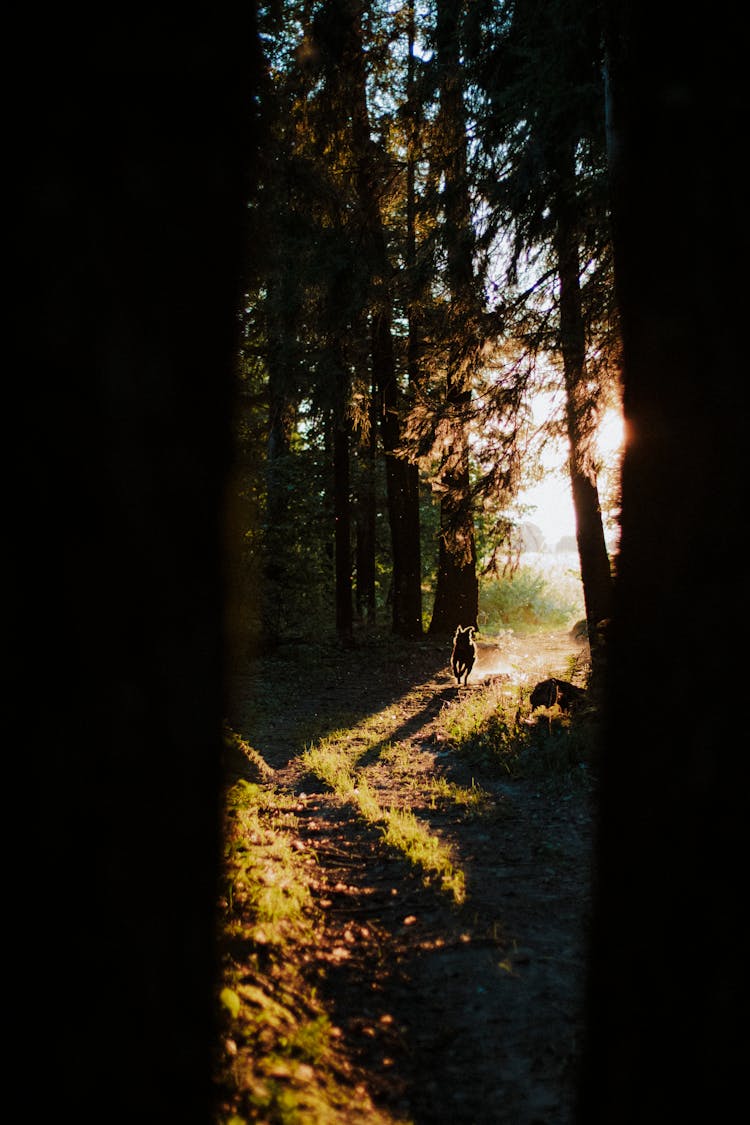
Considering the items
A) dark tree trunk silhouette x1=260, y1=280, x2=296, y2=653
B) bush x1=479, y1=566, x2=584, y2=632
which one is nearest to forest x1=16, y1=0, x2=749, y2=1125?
dark tree trunk silhouette x1=260, y1=280, x2=296, y2=653

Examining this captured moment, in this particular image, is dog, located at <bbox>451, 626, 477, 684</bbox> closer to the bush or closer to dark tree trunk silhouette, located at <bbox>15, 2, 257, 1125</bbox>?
dark tree trunk silhouette, located at <bbox>15, 2, 257, 1125</bbox>

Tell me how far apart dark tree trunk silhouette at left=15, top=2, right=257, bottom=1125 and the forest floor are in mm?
755

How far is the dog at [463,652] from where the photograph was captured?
36.9 ft

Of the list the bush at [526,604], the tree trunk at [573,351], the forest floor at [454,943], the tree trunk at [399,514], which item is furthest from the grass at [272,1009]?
the bush at [526,604]

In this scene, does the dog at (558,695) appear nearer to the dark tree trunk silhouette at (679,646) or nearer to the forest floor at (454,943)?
the forest floor at (454,943)

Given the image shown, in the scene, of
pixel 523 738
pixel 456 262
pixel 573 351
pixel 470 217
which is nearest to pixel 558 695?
pixel 523 738

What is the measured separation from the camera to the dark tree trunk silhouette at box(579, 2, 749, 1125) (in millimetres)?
1576

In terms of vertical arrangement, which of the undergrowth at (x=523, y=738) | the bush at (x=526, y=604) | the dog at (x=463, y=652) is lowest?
the undergrowth at (x=523, y=738)

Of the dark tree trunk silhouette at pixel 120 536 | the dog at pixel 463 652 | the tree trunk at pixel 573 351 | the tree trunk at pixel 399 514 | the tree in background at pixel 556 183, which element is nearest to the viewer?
the dark tree trunk silhouette at pixel 120 536

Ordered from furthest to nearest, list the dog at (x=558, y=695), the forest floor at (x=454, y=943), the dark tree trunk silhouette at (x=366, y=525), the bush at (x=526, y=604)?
the bush at (x=526, y=604)
the dark tree trunk silhouette at (x=366, y=525)
the dog at (x=558, y=695)
the forest floor at (x=454, y=943)

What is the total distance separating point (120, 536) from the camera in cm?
156

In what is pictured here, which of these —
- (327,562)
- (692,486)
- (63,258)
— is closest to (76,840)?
(63,258)

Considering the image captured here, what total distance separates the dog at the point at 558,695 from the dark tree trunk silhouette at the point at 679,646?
254 inches

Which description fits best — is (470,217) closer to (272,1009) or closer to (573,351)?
(573,351)
